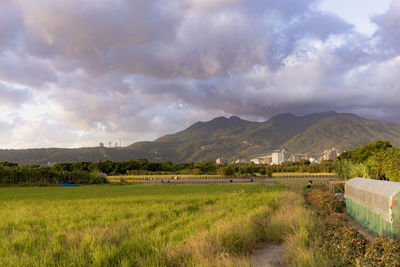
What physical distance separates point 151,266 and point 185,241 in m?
2.05

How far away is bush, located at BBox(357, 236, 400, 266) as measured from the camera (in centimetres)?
636

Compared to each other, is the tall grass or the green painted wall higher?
the tall grass

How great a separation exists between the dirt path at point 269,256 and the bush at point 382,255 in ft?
7.69

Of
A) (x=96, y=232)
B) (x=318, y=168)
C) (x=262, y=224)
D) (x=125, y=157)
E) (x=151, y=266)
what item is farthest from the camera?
(x=125, y=157)

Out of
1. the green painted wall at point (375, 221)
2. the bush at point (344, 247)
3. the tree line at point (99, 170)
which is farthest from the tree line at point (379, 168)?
the tree line at point (99, 170)

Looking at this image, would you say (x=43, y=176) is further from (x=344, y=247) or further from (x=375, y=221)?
(x=344, y=247)

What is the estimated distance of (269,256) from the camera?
9.38m

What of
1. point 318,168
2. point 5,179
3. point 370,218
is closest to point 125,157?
point 318,168

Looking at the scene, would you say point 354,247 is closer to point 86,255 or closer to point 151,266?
point 151,266

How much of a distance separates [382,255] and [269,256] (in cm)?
345

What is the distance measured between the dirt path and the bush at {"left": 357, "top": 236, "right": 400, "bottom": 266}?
7.69ft

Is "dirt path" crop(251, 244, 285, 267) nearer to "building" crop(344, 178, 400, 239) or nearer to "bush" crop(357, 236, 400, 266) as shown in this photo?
"bush" crop(357, 236, 400, 266)

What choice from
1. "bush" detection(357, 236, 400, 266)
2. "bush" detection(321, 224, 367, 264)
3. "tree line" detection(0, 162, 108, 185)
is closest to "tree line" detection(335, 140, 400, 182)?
"bush" detection(321, 224, 367, 264)

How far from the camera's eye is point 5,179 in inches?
2002
